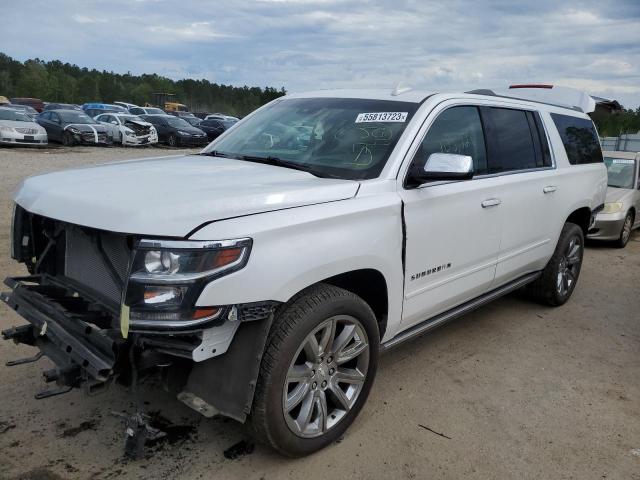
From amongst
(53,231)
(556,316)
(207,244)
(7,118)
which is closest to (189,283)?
(207,244)

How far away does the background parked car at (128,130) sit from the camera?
Answer: 23156 millimetres

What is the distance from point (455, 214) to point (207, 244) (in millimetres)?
1884

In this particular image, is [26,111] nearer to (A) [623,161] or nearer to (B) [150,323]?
(A) [623,161]

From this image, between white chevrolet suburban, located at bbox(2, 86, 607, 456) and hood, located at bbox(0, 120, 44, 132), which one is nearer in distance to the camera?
white chevrolet suburban, located at bbox(2, 86, 607, 456)

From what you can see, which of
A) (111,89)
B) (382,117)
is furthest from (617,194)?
(111,89)

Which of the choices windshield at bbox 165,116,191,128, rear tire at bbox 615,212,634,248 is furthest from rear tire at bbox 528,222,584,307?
windshield at bbox 165,116,191,128

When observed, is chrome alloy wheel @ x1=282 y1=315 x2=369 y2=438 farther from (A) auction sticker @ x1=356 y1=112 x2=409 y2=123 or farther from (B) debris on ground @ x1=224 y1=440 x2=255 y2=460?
(A) auction sticker @ x1=356 y1=112 x2=409 y2=123

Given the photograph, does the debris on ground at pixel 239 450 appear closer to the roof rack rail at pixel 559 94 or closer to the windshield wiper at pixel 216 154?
the windshield wiper at pixel 216 154

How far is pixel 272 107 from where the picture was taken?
14.2 feet

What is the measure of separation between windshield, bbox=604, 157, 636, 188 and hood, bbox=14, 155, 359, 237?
8.33 metres

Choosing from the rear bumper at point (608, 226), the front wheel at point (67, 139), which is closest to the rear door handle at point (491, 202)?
the rear bumper at point (608, 226)

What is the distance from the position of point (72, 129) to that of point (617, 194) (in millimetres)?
19381

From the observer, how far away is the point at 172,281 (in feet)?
7.32

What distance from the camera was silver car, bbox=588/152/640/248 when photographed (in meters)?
Result: 8.69
